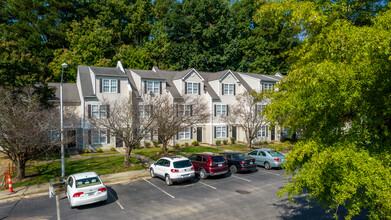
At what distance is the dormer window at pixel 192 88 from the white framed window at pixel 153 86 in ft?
12.1

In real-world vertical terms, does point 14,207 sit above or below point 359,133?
below

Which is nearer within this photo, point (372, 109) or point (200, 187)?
point (372, 109)

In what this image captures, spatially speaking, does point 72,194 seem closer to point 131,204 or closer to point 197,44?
point 131,204

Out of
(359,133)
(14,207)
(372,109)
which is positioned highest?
(372,109)

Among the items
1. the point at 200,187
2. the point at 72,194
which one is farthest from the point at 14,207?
the point at 200,187

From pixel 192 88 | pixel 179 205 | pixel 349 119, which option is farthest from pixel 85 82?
pixel 349 119

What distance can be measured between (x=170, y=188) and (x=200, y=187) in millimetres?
1832

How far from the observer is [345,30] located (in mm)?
6270

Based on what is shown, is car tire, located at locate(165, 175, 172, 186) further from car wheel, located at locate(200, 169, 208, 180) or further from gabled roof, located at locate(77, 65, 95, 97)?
gabled roof, located at locate(77, 65, 95, 97)

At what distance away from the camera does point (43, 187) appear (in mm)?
14453

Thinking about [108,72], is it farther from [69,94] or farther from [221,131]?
[221,131]

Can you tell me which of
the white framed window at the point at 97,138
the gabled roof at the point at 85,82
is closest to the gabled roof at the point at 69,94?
the gabled roof at the point at 85,82

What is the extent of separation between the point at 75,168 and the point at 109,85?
37.1 ft

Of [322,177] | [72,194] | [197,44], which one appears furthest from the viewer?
[197,44]
